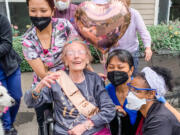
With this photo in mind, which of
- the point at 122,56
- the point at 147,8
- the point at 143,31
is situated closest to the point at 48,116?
the point at 122,56

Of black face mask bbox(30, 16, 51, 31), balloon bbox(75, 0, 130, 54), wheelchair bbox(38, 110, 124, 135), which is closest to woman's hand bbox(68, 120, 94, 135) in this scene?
wheelchair bbox(38, 110, 124, 135)

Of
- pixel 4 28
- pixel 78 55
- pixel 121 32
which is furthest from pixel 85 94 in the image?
pixel 4 28

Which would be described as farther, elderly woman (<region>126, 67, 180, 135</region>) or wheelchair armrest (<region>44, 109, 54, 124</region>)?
wheelchair armrest (<region>44, 109, 54, 124</region>)

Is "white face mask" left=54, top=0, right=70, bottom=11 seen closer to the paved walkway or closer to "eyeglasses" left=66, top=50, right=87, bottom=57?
"eyeglasses" left=66, top=50, right=87, bottom=57

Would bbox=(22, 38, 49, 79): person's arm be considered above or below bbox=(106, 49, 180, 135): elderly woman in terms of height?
above

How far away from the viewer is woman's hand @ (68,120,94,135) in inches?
74.4

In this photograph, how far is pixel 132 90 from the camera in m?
1.87

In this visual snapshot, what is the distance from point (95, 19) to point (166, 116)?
1.00 metres

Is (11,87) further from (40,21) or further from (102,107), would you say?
(102,107)

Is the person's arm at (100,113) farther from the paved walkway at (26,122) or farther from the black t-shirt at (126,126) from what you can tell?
the paved walkway at (26,122)

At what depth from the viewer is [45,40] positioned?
2.12 metres

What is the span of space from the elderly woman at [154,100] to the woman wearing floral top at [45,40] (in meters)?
0.83

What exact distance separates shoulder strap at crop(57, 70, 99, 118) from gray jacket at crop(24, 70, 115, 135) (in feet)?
0.11

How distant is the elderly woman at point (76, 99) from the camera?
192 centimetres
